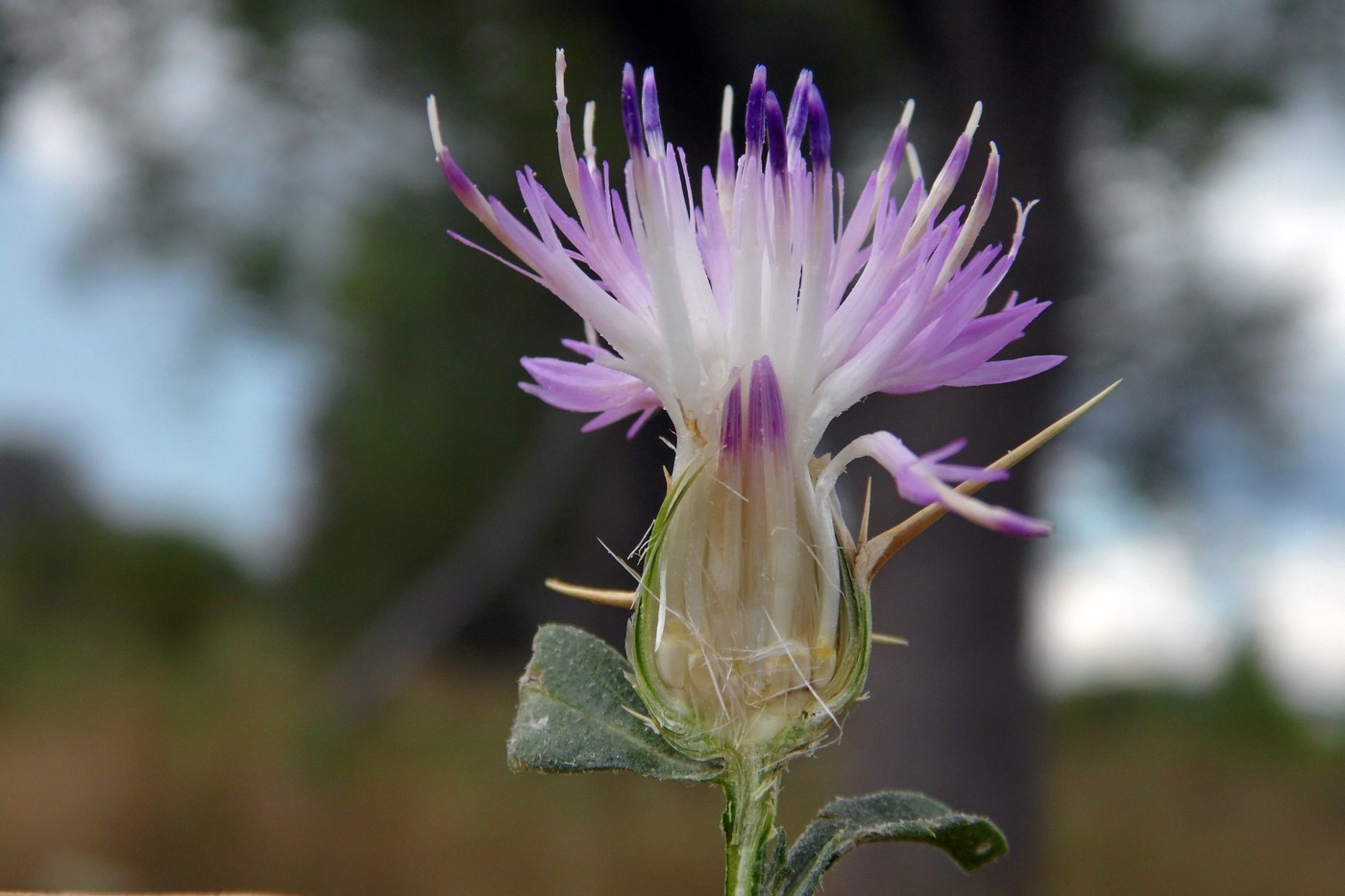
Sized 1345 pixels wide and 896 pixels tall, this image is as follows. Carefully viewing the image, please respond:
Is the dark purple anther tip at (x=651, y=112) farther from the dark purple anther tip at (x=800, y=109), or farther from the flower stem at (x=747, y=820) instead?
the flower stem at (x=747, y=820)

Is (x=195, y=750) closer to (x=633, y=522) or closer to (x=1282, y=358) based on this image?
(x=633, y=522)

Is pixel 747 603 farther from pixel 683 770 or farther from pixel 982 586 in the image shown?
pixel 982 586

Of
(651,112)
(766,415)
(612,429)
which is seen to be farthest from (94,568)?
(766,415)

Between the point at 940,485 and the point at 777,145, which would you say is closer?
the point at 940,485

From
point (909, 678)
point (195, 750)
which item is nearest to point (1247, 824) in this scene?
point (909, 678)

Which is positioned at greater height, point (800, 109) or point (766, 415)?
point (800, 109)

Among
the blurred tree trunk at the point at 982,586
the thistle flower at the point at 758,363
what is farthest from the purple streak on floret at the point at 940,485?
the blurred tree trunk at the point at 982,586

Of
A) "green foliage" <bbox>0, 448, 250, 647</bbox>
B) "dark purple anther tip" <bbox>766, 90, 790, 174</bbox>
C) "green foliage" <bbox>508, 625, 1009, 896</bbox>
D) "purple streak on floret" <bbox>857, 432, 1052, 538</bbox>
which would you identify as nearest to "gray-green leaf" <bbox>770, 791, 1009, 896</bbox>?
"green foliage" <bbox>508, 625, 1009, 896</bbox>
